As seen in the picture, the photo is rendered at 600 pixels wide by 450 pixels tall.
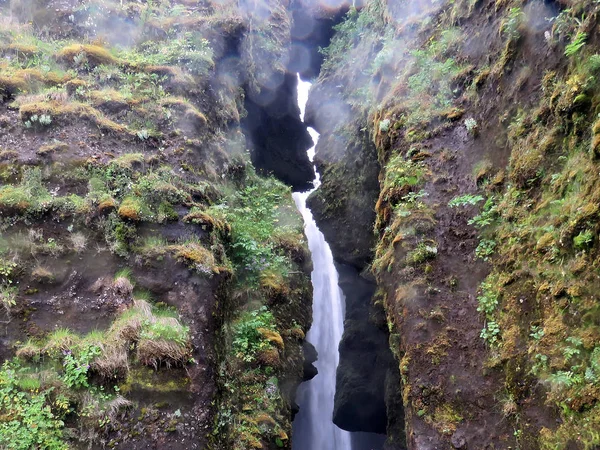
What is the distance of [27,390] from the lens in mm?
6980

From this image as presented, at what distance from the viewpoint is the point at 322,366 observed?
20203 millimetres

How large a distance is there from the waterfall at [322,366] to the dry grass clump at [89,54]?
8.67 metres

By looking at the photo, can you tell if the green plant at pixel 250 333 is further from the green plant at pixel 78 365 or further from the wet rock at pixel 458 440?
the wet rock at pixel 458 440

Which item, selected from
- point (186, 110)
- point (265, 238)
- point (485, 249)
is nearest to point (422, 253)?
point (485, 249)

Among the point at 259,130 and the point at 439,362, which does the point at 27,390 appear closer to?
the point at 439,362

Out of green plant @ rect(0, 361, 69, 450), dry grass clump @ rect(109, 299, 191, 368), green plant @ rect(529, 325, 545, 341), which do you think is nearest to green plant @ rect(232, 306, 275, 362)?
dry grass clump @ rect(109, 299, 191, 368)

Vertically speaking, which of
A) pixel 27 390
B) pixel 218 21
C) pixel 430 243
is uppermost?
pixel 218 21

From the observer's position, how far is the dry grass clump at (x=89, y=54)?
13.4m

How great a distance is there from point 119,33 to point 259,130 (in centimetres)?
793

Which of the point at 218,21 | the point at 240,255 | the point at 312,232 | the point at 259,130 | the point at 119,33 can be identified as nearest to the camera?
the point at 240,255

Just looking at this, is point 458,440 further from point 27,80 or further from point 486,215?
point 27,80

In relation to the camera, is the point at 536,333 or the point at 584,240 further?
the point at 536,333

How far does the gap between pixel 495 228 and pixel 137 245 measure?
7356 mm

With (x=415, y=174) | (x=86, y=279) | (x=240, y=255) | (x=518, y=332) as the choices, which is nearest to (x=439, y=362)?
(x=518, y=332)
